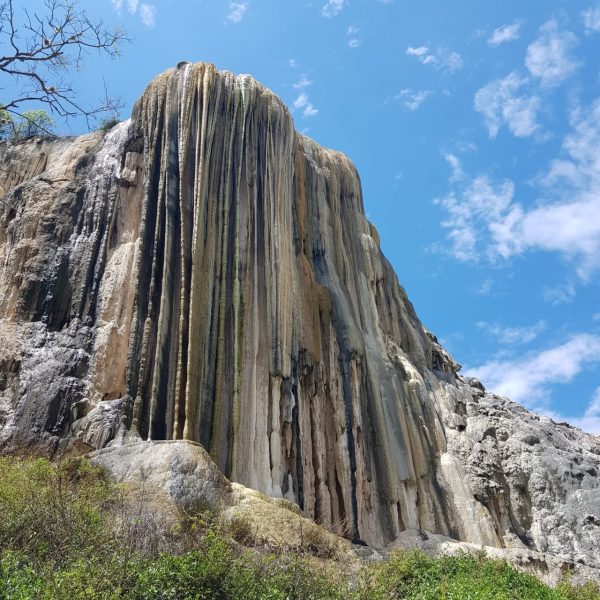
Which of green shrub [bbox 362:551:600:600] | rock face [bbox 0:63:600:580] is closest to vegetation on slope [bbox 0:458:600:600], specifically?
green shrub [bbox 362:551:600:600]

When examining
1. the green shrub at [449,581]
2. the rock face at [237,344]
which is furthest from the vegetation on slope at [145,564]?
the rock face at [237,344]

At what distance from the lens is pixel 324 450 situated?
17.9m

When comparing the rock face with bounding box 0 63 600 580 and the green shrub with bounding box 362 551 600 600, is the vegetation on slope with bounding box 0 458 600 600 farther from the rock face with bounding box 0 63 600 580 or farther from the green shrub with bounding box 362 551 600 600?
the rock face with bounding box 0 63 600 580

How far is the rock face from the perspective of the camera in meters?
15.5

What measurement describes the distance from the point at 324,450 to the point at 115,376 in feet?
19.7

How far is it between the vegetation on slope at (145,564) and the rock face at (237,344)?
13.9 feet

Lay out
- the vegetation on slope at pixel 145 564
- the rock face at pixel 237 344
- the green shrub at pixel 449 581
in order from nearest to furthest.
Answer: the vegetation on slope at pixel 145 564 < the green shrub at pixel 449 581 < the rock face at pixel 237 344

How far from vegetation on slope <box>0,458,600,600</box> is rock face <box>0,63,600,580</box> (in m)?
4.25

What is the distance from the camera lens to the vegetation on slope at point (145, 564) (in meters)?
7.43

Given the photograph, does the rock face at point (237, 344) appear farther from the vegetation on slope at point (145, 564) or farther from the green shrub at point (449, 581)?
the green shrub at point (449, 581)

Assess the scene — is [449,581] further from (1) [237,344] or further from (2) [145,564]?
(1) [237,344]

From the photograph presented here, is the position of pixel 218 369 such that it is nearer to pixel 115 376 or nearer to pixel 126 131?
pixel 115 376

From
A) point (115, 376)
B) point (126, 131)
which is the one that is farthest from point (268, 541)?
point (126, 131)

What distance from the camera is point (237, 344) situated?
1689cm
